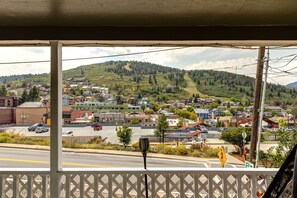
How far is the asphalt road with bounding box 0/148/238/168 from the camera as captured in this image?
3760 mm

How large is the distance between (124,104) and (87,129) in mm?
602

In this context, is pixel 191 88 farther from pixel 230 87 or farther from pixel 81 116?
pixel 81 116

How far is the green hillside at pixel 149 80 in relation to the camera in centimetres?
382

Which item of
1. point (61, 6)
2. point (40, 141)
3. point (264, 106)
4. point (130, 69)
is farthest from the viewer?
point (264, 106)

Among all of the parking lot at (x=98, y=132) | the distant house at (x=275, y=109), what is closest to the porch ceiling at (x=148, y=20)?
the parking lot at (x=98, y=132)

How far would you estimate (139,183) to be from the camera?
10.6 feet

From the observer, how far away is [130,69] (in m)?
3.99

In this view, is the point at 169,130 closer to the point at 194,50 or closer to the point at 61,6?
the point at 194,50

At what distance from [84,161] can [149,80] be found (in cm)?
142

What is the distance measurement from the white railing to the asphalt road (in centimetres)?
45

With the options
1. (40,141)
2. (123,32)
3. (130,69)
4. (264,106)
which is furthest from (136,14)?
(264,106)

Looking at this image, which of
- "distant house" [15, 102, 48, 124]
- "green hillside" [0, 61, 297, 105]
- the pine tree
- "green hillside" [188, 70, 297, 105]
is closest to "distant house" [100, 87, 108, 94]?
"green hillside" [0, 61, 297, 105]

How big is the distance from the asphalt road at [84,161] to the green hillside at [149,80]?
2.89 ft

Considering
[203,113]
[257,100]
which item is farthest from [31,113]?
[257,100]
